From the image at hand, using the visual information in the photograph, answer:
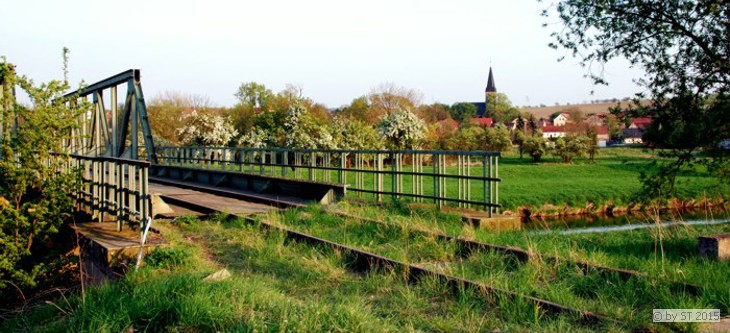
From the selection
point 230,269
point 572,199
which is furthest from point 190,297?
point 572,199

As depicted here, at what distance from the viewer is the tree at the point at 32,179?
37.1ft

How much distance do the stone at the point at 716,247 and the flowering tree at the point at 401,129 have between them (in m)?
31.8

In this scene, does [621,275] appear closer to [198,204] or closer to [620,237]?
[620,237]

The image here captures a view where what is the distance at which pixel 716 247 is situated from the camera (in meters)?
7.99

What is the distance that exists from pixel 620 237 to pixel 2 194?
1045cm

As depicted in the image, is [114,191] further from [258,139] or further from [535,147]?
[535,147]

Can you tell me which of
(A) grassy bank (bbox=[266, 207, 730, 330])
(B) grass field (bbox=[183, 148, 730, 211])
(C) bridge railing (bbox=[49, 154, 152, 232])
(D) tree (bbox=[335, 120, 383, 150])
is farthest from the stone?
(D) tree (bbox=[335, 120, 383, 150])

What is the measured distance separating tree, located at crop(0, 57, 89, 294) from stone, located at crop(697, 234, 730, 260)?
9.90m

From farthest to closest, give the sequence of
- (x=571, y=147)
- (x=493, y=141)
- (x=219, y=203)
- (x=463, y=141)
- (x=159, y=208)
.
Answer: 1. (x=493, y=141)
2. (x=463, y=141)
3. (x=571, y=147)
4. (x=219, y=203)
5. (x=159, y=208)

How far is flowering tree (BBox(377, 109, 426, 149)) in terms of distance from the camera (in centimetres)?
3981

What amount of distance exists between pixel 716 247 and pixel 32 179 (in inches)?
422

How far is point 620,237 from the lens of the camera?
1135 centimetres

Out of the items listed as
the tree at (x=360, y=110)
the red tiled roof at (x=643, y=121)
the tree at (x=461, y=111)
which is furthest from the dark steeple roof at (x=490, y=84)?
the red tiled roof at (x=643, y=121)

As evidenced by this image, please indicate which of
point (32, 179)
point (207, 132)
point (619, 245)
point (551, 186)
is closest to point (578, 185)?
point (551, 186)
